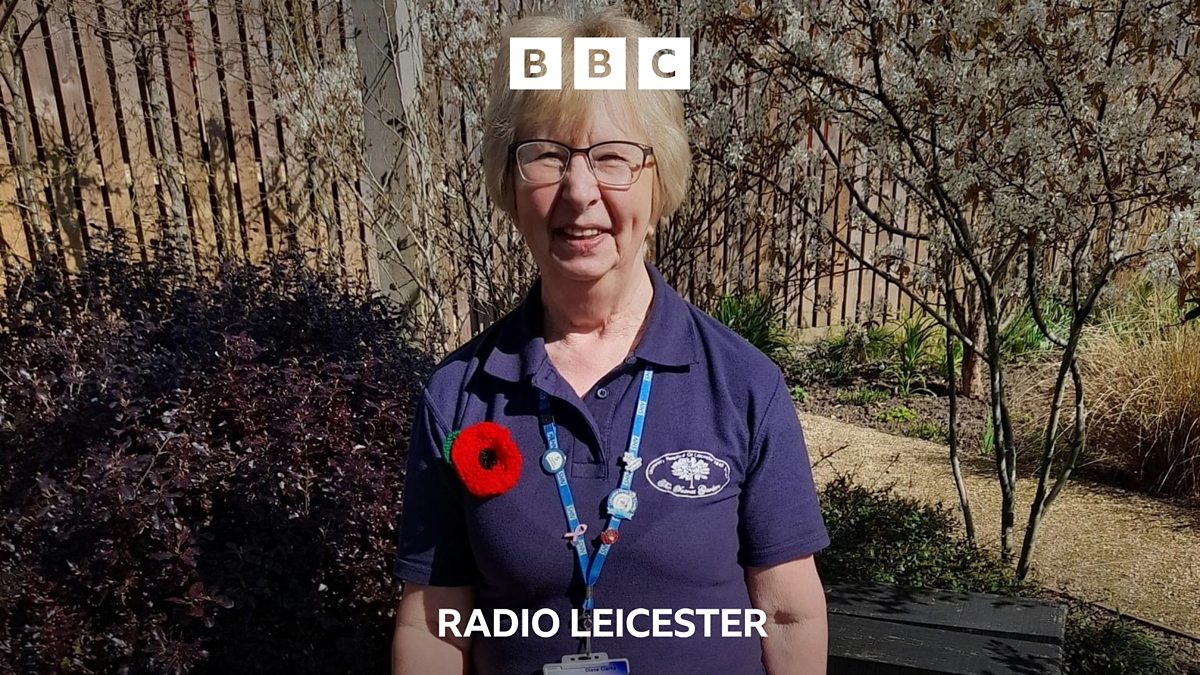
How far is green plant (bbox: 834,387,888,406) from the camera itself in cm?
605

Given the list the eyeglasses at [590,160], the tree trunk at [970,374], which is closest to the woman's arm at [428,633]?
the eyeglasses at [590,160]

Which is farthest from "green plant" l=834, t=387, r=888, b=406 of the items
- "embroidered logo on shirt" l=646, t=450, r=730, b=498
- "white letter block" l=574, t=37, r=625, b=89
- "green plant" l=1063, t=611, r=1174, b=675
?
"white letter block" l=574, t=37, r=625, b=89

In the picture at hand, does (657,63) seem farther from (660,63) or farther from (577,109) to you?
(577,109)

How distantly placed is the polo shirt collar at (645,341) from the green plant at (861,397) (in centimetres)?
466

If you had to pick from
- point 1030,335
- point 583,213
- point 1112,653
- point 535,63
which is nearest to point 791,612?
point 583,213

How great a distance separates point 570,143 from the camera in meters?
1.48

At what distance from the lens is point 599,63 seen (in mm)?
1483

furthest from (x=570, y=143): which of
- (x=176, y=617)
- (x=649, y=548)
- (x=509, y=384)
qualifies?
(x=176, y=617)

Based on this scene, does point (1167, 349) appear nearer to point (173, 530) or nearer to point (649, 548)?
point (649, 548)

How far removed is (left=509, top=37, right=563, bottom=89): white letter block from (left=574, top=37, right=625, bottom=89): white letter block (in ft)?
0.11

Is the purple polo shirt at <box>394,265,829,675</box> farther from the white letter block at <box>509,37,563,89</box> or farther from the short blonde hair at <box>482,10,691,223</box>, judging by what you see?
the white letter block at <box>509,37,563,89</box>

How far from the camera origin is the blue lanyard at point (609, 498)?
56.8 inches

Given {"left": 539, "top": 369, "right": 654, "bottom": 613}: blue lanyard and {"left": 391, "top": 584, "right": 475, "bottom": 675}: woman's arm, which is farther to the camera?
{"left": 391, "top": 584, "right": 475, "bottom": 675}: woman's arm

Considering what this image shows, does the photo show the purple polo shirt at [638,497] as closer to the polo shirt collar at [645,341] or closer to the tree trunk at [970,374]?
the polo shirt collar at [645,341]
